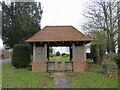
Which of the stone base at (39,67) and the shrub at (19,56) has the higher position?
the shrub at (19,56)

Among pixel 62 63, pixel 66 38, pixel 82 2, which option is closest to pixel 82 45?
pixel 66 38

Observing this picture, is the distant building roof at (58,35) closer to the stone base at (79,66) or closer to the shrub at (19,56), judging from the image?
the shrub at (19,56)

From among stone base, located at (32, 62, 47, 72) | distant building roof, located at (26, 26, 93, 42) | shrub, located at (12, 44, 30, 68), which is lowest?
stone base, located at (32, 62, 47, 72)

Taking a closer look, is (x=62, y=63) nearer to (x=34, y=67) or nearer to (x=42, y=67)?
(x=42, y=67)

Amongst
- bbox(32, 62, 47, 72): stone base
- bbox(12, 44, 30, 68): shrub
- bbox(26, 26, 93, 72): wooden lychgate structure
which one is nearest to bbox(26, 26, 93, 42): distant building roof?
bbox(26, 26, 93, 72): wooden lychgate structure

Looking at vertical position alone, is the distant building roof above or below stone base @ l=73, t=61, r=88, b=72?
above

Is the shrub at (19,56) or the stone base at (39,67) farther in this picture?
the shrub at (19,56)

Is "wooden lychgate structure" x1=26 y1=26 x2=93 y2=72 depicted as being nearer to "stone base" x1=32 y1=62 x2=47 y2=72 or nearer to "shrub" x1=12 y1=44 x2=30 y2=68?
"stone base" x1=32 y1=62 x2=47 y2=72

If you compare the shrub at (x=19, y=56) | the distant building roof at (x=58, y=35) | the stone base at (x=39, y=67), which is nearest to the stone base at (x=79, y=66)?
the distant building roof at (x=58, y=35)

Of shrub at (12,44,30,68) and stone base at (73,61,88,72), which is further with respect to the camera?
shrub at (12,44,30,68)

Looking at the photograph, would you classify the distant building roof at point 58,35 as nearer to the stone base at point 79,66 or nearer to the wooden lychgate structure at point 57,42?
the wooden lychgate structure at point 57,42

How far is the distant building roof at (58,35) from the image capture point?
11.6 meters

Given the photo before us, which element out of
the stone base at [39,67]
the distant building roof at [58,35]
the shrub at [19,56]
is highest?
the distant building roof at [58,35]

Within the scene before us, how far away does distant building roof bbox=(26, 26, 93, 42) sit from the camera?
38.1 feet
